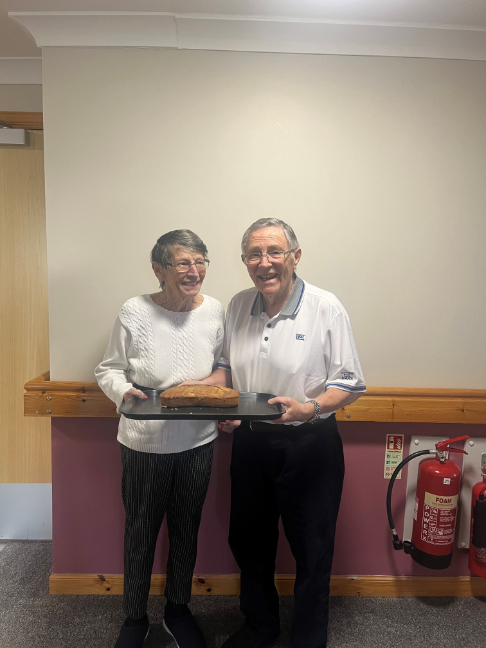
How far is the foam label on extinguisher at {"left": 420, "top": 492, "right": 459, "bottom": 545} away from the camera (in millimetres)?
1983

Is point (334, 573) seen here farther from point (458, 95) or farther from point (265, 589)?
point (458, 95)

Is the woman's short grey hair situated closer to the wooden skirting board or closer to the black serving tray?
the black serving tray

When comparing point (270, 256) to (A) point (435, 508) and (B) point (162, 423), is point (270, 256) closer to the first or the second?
(B) point (162, 423)

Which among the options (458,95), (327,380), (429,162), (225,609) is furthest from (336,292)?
(225,609)

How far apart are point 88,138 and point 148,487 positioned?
1.50 m

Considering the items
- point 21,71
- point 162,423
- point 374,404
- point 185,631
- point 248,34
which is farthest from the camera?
point 21,71

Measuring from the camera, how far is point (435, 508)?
199cm

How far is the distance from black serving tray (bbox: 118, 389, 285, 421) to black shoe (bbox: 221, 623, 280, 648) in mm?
954

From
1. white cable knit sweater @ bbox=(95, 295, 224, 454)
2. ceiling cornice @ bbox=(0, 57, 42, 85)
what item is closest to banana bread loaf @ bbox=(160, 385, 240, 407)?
white cable knit sweater @ bbox=(95, 295, 224, 454)

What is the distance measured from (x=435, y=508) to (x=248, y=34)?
7.31 ft

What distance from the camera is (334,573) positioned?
2.17 m

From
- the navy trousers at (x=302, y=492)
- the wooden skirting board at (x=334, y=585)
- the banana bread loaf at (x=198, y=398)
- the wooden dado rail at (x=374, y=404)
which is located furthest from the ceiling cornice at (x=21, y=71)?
the wooden skirting board at (x=334, y=585)

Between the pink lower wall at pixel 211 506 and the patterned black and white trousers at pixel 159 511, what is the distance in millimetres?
337

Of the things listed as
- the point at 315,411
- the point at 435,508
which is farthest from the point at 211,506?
the point at 435,508
